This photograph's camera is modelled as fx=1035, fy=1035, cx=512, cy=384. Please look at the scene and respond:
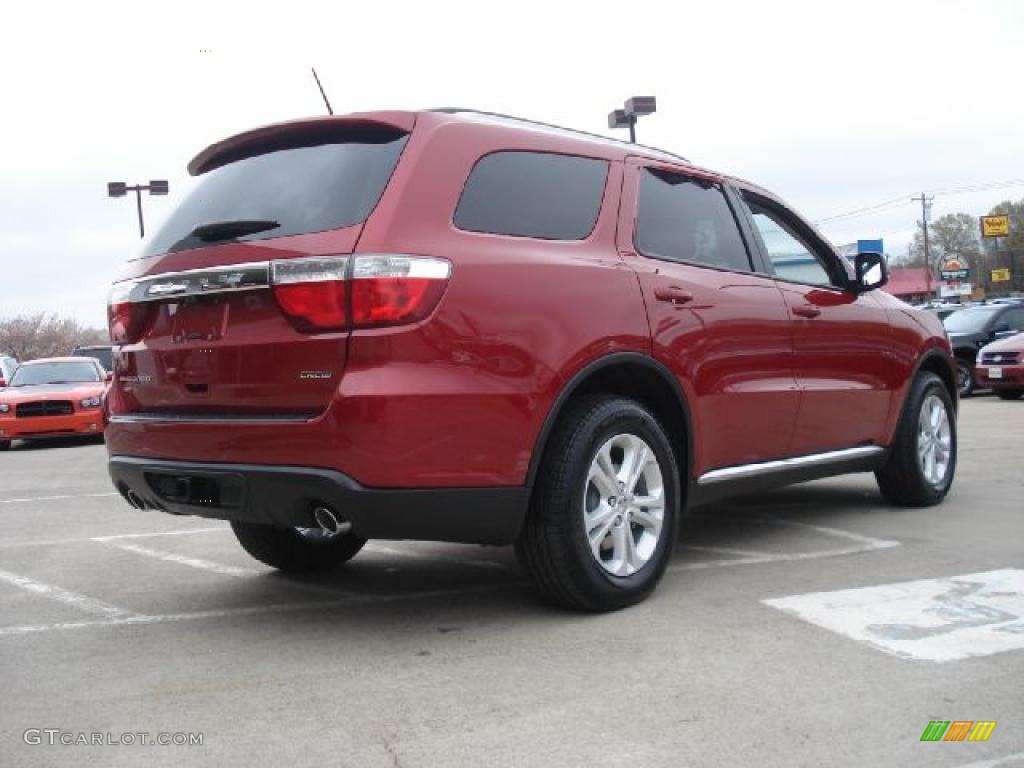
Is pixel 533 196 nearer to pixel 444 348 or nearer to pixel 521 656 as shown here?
pixel 444 348

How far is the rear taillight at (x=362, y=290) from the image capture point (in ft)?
11.3

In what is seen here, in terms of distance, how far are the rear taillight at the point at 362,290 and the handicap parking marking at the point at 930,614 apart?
1.92 meters

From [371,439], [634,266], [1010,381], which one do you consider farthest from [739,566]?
[1010,381]

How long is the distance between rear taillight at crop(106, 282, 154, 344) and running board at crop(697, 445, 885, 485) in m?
2.41

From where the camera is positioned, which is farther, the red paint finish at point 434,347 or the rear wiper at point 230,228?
the rear wiper at point 230,228

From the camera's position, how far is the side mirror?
5930 millimetres

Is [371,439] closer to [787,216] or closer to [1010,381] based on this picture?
[787,216]

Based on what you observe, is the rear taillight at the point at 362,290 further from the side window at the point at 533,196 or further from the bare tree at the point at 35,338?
the bare tree at the point at 35,338

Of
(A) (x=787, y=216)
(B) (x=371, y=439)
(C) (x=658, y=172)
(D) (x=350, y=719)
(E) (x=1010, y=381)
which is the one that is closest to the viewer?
(D) (x=350, y=719)

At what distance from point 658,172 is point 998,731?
2.79 metres

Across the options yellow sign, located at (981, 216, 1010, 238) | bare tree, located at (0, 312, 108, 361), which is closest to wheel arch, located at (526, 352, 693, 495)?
bare tree, located at (0, 312, 108, 361)

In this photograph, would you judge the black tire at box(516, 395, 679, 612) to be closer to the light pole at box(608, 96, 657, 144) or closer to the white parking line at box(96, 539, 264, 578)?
the white parking line at box(96, 539, 264, 578)

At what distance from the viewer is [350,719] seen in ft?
9.96

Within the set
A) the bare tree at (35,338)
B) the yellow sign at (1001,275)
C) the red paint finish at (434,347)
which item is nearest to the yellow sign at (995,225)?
the yellow sign at (1001,275)
